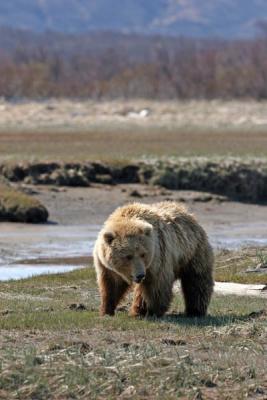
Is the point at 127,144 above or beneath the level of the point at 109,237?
above

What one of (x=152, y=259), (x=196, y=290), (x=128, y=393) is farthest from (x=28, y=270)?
(x=128, y=393)

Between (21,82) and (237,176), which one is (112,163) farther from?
(21,82)

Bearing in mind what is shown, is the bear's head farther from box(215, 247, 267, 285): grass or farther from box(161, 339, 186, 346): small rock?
box(215, 247, 267, 285): grass

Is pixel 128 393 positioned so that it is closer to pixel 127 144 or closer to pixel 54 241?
pixel 54 241

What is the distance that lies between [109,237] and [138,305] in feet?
3.17

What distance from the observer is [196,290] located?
47.8 ft

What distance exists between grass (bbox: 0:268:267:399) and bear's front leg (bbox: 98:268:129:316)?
0.16m

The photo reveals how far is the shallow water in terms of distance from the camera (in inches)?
911

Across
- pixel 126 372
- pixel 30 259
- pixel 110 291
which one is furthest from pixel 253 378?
pixel 30 259

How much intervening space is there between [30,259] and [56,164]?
12389 millimetres

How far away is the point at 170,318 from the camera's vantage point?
14.1m

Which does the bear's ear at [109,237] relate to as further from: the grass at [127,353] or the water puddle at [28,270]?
the water puddle at [28,270]

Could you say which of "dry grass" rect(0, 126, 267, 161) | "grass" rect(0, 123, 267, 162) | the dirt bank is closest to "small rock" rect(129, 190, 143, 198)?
the dirt bank

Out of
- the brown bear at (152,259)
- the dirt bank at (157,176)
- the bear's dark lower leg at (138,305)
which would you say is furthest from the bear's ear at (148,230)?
the dirt bank at (157,176)
